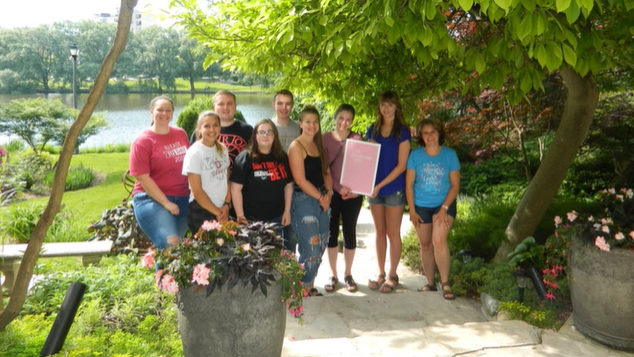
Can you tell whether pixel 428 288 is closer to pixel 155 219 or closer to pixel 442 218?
pixel 442 218

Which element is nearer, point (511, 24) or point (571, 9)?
point (571, 9)

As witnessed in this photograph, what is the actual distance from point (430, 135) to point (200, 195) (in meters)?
2.12

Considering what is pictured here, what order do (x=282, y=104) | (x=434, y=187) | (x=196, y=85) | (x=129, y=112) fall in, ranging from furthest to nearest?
(x=129, y=112) → (x=196, y=85) → (x=434, y=187) → (x=282, y=104)

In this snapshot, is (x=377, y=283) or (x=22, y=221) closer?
(x=377, y=283)

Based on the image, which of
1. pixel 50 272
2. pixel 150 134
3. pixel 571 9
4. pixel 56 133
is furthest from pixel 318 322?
pixel 56 133

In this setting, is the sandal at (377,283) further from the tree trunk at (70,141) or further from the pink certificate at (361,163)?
the tree trunk at (70,141)

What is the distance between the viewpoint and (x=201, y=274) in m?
2.38

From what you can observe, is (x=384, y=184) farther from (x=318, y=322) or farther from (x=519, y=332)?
(x=519, y=332)

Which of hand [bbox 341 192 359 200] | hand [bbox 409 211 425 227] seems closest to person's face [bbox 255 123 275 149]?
hand [bbox 341 192 359 200]

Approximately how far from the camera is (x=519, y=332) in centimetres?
334

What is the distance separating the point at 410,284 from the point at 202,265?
3.08 meters

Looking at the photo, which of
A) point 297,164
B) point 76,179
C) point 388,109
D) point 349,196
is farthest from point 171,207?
point 76,179

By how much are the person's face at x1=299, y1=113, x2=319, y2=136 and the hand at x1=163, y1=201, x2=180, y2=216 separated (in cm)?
121

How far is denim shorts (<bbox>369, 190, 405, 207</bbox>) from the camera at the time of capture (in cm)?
440
